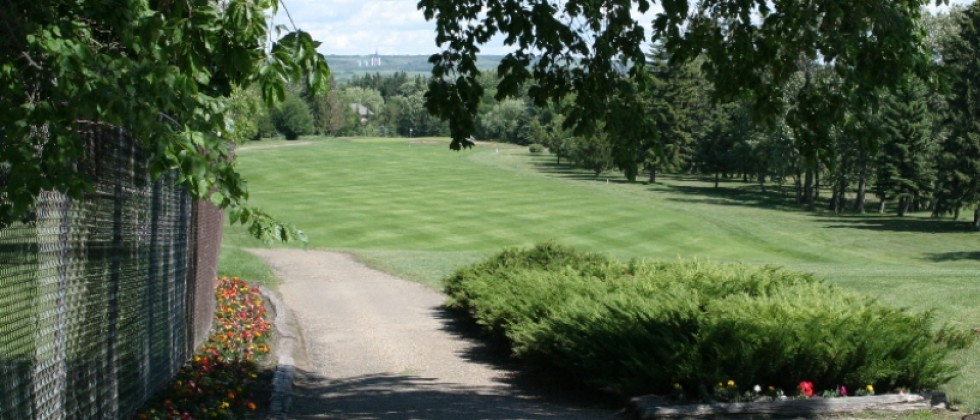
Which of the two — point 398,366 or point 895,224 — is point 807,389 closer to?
point 398,366

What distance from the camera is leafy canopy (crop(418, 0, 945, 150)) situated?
9.96 meters

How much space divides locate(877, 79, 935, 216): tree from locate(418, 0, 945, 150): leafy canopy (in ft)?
175

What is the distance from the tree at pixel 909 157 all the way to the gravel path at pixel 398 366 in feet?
159

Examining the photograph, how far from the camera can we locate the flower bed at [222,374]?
27.4 ft

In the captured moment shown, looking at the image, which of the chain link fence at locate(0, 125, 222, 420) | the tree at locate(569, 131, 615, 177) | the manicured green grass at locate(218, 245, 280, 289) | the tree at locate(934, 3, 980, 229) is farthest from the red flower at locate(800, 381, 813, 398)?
the tree at locate(569, 131, 615, 177)

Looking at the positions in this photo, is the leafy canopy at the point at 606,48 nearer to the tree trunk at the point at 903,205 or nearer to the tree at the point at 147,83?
the tree at the point at 147,83

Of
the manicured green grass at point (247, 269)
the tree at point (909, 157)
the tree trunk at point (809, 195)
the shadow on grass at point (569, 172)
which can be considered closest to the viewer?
the manicured green grass at point (247, 269)

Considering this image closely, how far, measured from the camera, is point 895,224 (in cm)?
5653

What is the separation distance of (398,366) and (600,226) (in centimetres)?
3360

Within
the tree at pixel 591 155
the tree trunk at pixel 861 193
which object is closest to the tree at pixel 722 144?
the tree at pixel 591 155

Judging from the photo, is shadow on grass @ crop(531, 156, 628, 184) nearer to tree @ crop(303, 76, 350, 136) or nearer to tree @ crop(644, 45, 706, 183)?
tree @ crop(644, 45, 706, 183)

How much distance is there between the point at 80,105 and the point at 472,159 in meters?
93.7

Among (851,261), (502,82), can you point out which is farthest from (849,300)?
(851,261)

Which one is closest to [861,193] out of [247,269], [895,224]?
[895,224]
